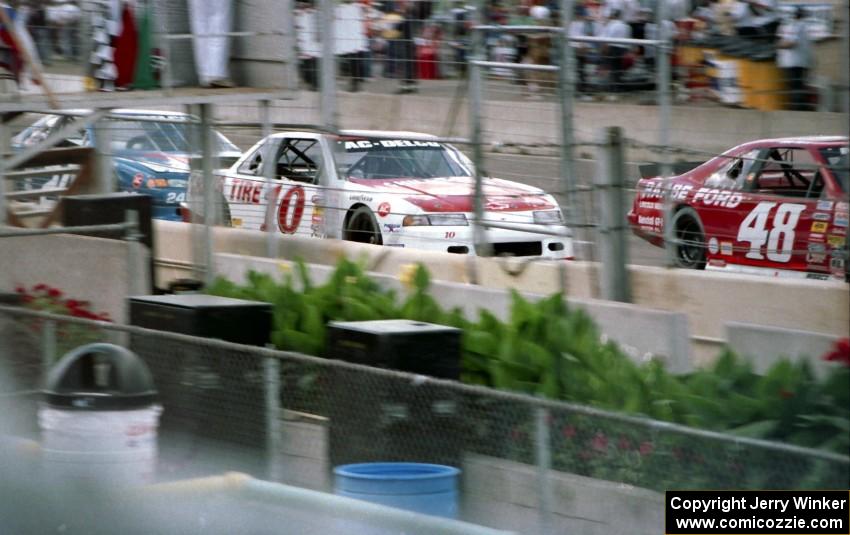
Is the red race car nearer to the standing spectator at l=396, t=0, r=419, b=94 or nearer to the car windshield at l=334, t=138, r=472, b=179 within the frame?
the standing spectator at l=396, t=0, r=419, b=94

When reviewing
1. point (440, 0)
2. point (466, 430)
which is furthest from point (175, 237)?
point (466, 430)

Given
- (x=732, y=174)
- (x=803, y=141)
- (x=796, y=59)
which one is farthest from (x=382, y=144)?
(x=796, y=59)

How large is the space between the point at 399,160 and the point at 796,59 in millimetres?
5729

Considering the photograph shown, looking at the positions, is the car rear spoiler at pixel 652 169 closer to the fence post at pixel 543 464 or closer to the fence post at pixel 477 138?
the fence post at pixel 477 138

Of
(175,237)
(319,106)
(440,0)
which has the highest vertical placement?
(440,0)

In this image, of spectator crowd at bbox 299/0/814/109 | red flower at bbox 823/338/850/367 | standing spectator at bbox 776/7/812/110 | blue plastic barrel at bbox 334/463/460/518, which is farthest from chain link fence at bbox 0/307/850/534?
spectator crowd at bbox 299/0/814/109

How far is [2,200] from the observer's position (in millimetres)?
10938

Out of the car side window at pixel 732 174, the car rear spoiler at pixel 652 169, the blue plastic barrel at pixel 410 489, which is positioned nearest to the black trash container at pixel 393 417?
the blue plastic barrel at pixel 410 489

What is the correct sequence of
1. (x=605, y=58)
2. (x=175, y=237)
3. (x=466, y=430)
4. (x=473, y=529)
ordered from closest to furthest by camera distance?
(x=473, y=529) → (x=466, y=430) → (x=605, y=58) → (x=175, y=237)

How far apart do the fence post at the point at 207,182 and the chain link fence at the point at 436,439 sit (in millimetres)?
4025

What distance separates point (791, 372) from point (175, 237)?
7683 millimetres

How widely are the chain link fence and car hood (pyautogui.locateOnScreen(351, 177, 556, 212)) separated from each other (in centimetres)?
548

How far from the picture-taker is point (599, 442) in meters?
5.18

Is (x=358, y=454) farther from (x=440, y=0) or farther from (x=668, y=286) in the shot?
(x=440, y=0)
